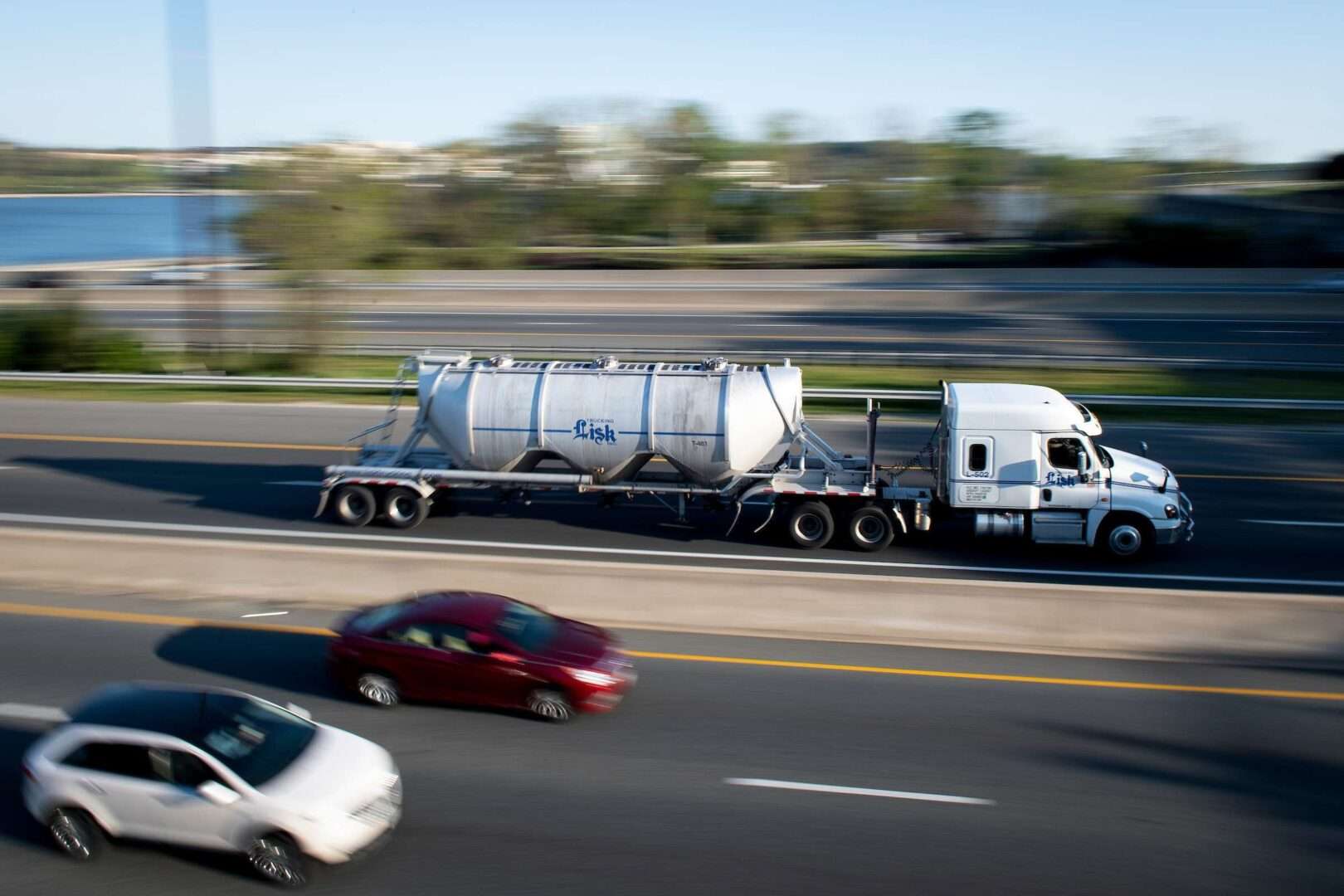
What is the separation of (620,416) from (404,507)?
3.63 m

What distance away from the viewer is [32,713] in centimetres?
977

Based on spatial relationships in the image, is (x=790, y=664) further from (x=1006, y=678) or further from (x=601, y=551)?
(x=601, y=551)

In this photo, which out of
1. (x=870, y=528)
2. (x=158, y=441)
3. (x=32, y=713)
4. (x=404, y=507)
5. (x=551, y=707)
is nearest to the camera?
(x=551, y=707)

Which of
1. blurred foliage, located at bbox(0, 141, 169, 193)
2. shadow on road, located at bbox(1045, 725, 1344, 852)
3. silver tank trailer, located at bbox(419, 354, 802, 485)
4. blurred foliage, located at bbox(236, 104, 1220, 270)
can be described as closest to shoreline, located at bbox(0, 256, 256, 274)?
blurred foliage, located at bbox(0, 141, 169, 193)

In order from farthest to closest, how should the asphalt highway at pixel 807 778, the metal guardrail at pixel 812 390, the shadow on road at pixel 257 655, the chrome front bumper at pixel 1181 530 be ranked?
the metal guardrail at pixel 812 390
the chrome front bumper at pixel 1181 530
the shadow on road at pixel 257 655
the asphalt highway at pixel 807 778

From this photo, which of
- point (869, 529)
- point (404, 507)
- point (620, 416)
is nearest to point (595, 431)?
point (620, 416)

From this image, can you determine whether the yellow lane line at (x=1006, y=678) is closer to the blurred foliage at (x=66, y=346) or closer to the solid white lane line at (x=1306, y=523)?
the solid white lane line at (x=1306, y=523)

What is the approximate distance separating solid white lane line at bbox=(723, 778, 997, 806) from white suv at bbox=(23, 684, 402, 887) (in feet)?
8.51

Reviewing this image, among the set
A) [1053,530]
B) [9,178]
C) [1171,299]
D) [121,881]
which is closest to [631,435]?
[1053,530]

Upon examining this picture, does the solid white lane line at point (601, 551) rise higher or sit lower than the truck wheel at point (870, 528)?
lower

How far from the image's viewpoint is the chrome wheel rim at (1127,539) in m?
14.9

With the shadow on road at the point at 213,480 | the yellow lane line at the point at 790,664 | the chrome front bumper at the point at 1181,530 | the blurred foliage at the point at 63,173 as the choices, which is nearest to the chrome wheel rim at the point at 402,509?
the shadow on road at the point at 213,480

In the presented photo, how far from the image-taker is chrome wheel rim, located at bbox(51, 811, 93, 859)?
735 centimetres

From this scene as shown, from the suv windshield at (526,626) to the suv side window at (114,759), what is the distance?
3128mm
